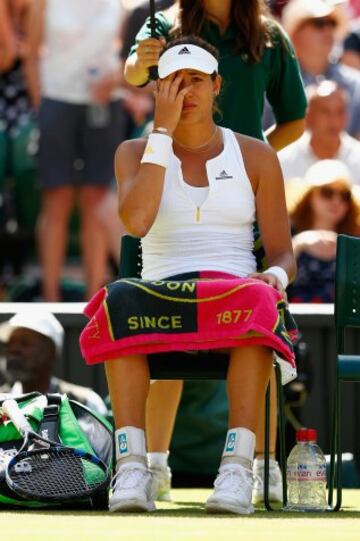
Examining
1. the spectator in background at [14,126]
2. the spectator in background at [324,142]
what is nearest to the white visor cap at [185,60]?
the spectator in background at [324,142]

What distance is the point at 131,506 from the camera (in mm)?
5207

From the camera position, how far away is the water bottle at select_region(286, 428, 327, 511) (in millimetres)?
5523

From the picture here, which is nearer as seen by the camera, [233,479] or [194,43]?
[233,479]

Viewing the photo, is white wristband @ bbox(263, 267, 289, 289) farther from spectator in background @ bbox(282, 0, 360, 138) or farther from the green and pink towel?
spectator in background @ bbox(282, 0, 360, 138)

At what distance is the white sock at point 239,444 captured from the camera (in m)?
5.25

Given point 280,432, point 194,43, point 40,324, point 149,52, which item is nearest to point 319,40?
point 40,324

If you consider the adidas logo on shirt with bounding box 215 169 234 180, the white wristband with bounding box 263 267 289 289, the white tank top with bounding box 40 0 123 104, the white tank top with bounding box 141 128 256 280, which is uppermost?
the white tank top with bounding box 40 0 123 104

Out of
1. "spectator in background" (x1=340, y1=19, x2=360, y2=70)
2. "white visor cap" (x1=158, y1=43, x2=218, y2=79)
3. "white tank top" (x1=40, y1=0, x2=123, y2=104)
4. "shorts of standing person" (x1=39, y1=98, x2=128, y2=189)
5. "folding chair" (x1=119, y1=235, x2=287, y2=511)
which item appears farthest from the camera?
"spectator in background" (x1=340, y1=19, x2=360, y2=70)

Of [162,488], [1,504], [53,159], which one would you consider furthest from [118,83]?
[1,504]

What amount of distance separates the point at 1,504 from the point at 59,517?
19.5 inches

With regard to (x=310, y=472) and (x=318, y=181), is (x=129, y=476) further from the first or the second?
(x=318, y=181)

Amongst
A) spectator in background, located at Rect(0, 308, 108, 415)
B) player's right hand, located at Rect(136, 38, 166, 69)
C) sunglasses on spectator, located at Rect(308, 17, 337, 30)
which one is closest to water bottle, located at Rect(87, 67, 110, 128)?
sunglasses on spectator, located at Rect(308, 17, 337, 30)

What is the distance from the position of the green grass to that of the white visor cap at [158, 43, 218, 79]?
59.2 inches

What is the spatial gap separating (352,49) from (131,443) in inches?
231
